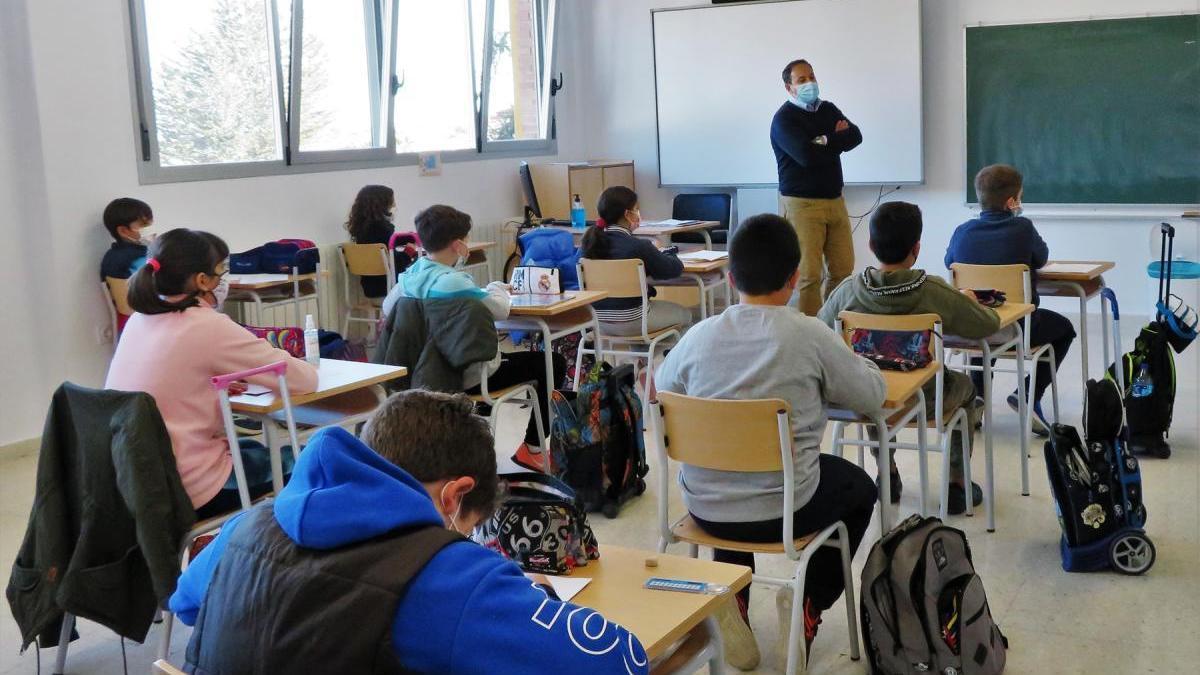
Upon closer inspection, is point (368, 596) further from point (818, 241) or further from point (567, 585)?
point (818, 241)

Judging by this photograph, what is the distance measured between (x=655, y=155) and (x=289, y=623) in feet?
26.7

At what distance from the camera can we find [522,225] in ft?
27.5

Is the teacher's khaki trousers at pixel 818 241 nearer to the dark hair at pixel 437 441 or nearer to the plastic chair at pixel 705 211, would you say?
the plastic chair at pixel 705 211

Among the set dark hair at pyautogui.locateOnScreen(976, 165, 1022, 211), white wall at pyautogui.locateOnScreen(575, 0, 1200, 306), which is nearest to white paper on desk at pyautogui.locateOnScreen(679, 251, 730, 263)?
dark hair at pyautogui.locateOnScreen(976, 165, 1022, 211)

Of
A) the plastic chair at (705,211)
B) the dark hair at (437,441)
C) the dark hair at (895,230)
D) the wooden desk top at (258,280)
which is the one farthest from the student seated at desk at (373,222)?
the dark hair at (437,441)

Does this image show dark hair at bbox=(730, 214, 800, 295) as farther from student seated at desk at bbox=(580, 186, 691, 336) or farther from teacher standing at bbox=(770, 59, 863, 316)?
teacher standing at bbox=(770, 59, 863, 316)

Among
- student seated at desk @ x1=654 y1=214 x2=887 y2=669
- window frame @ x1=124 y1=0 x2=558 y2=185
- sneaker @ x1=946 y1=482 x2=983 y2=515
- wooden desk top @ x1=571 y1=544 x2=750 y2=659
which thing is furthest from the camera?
window frame @ x1=124 y1=0 x2=558 y2=185

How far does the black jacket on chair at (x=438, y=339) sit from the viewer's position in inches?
158

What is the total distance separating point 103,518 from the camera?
106 inches

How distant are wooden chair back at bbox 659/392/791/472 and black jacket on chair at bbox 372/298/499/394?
151cm

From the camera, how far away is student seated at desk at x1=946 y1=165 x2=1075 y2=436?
4.54m

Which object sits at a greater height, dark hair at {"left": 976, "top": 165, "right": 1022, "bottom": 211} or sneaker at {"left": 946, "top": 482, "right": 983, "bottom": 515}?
dark hair at {"left": 976, "top": 165, "right": 1022, "bottom": 211}

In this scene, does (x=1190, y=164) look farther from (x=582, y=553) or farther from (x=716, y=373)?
(x=582, y=553)

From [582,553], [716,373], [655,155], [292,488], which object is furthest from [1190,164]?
[292,488]
